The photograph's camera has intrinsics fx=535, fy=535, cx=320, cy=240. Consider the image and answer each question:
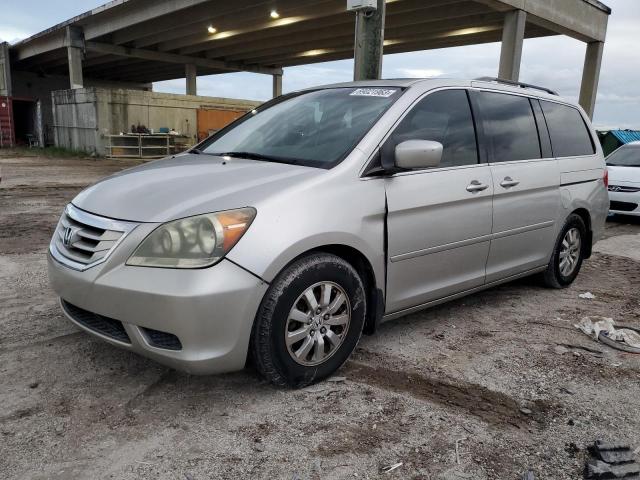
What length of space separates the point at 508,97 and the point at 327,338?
8.41 ft

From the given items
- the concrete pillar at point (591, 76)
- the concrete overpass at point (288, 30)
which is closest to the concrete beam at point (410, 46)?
the concrete overpass at point (288, 30)

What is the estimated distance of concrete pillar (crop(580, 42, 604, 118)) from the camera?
70.1 ft

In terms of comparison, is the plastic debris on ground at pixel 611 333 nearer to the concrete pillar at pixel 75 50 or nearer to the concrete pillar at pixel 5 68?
the concrete pillar at pixel 75 50

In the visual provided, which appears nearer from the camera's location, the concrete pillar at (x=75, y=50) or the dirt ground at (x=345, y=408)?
the dirt ground at (x=345, y=408)

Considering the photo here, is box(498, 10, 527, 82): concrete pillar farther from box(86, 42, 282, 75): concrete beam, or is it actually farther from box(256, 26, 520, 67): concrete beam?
box(86, 42, 282, 75): concrete beam

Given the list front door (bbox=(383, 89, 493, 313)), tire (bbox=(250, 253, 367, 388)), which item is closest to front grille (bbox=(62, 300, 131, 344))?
tire (bbox=(250, 253, 367, 388))

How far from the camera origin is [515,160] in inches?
162

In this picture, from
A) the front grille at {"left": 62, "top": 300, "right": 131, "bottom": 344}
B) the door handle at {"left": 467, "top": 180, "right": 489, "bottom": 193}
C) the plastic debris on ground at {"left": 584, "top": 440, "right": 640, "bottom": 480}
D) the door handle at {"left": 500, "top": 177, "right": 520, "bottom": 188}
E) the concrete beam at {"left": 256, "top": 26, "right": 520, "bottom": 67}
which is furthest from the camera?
the concrete beam at {"left": 256, "top": 26, "right": 520, "bottom": 67}

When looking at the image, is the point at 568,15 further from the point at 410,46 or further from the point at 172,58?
the point at 172,58

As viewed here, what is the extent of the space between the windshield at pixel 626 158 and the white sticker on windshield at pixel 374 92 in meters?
8.01

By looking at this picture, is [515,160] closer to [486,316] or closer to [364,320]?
[486,316]

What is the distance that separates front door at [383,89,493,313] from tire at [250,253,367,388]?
0.36m

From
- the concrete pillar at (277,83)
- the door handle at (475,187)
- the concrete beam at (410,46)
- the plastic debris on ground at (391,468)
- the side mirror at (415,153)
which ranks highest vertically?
the concrete beam at (410,46)

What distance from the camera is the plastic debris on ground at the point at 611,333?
146 inches
